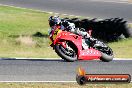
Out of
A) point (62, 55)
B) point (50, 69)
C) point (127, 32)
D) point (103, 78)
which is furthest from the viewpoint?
point (127, 32)

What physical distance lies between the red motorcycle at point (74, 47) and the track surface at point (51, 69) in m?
0.27

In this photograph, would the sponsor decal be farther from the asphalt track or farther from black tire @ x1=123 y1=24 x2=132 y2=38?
the asphalt track

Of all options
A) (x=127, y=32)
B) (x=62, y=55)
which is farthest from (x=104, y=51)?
(x=127, y=32)

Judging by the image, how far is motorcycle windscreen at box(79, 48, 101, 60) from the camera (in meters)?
13.9

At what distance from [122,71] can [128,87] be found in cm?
222

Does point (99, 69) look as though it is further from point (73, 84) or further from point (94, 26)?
point (94, 26)

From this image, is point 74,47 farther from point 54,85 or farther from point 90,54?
point 54,85

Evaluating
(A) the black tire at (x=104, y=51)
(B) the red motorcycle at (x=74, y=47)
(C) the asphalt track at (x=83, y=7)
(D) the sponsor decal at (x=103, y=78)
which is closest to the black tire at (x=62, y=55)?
(B) the red motorcycle at (x=74, y=47)

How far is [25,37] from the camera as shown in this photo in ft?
80.3

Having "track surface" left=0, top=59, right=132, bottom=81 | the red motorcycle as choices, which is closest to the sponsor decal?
"track surface" left=0, top=59, right=132, bottom=81

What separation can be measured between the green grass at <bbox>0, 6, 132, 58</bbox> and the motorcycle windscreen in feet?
11.2

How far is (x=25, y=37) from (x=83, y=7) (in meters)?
11.9

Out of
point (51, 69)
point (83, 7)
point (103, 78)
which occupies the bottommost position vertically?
point (83, 7)

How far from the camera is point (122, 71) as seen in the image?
13391 mm
